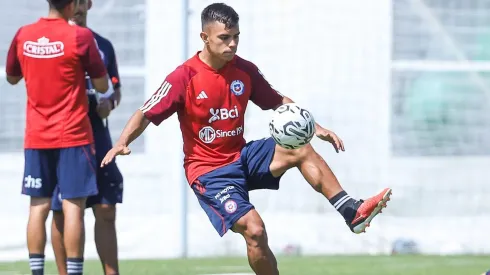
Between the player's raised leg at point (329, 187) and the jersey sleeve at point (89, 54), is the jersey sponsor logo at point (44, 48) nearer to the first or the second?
the jersey sleeve at point (89, 54)

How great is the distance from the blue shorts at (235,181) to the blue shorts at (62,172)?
0.67m

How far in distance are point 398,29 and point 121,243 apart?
3.66 meters

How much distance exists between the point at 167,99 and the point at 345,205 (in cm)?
125

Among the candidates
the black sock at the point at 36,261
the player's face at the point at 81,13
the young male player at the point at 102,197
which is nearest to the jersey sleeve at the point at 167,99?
the young male player at the point at 102,197

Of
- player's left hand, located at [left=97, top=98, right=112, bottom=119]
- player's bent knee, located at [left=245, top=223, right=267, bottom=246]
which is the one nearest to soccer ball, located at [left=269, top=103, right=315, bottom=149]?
player's bent knee, located at [left=245, top=223, right=267, bottom=246]

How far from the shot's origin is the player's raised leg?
21.0 feet

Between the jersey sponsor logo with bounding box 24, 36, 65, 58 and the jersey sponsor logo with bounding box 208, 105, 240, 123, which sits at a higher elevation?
the jersey sponsor logo with bounding box 24, 36, 65, 58

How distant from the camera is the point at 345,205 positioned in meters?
6.50

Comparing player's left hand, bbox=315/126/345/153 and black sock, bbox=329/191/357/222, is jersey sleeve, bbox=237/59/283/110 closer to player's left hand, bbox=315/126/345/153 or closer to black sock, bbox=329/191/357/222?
player's left hand, bbox=315/126/345/153

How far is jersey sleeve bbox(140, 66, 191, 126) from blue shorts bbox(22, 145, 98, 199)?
0.45 metres

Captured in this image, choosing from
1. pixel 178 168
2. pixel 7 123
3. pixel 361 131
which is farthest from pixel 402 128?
pixel 7 123

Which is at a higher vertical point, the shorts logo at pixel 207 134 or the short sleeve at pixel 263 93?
the short sleeve at pixel 263 93

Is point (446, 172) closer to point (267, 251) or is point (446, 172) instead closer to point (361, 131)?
point (361, 131)

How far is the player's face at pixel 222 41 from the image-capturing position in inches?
268
